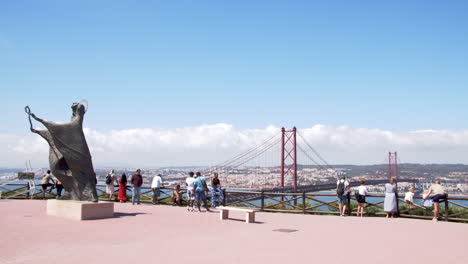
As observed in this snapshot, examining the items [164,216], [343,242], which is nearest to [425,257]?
[343,242]

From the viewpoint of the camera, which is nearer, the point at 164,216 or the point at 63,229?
the point at 63,229

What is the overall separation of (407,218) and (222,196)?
21.0 ft

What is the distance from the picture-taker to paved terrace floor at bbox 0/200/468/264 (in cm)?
614

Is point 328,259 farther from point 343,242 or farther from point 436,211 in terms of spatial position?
point 436,211

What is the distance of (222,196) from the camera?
49.6 ft

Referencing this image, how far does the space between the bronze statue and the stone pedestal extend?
17.3 inches

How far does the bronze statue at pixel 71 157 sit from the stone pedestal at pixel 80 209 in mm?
440

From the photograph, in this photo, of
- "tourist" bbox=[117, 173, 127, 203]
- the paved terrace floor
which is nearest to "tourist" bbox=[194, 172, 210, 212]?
the paved terrace floor

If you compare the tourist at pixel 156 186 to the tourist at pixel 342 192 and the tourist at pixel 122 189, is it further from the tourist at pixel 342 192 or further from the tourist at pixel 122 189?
the tourist at pixel 342 192

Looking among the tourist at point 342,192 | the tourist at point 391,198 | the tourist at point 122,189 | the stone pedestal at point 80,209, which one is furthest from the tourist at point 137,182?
the tourist at point 391,198

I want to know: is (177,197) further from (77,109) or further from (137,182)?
(77,109)

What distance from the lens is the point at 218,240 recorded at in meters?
7.79

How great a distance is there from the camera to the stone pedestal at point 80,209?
33.0 ft

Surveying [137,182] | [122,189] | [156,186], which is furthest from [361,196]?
[122,189]
